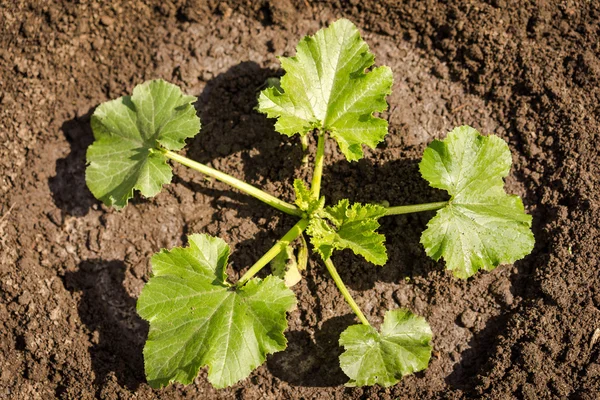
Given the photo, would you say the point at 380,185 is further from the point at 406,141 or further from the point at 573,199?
the point at 573,199

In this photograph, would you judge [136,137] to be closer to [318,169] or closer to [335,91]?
[318,169]

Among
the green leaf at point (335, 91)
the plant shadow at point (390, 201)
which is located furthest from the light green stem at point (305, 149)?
the green leaf at point (335, 91)

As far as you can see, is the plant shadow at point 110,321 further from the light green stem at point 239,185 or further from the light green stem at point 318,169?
the light green stem at point 318,169

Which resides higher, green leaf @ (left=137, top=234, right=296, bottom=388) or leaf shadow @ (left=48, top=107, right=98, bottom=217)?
leaf shadow @ (left=48, top=107, right=98, bottom=217)

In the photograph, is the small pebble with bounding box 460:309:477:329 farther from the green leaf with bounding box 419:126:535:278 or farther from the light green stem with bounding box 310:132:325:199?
the light green stem with bounding box 310:132:325:199

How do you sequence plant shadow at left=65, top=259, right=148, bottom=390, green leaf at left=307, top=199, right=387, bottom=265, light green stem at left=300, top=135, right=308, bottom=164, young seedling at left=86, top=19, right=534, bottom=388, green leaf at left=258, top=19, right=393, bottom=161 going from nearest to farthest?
green leaf at left=307, top=199, right=387, bottom=265, young seedling at left=86, top=19, right=534, bottom=388, green leaf at left=258, top=19, right=393, bottom=161, plant shadow at left=65, top=259, right=148, bottom=390, light green stem at left=300, top=135, right=308, bottom=164

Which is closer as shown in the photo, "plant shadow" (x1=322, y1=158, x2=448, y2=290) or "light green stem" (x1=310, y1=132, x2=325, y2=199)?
"light green stem" (x1=310, y1=132, x2=325, y2=199)

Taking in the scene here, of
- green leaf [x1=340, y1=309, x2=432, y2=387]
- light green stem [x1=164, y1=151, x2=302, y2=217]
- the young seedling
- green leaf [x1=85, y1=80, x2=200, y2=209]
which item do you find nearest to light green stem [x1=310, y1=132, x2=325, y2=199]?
the young seedling
